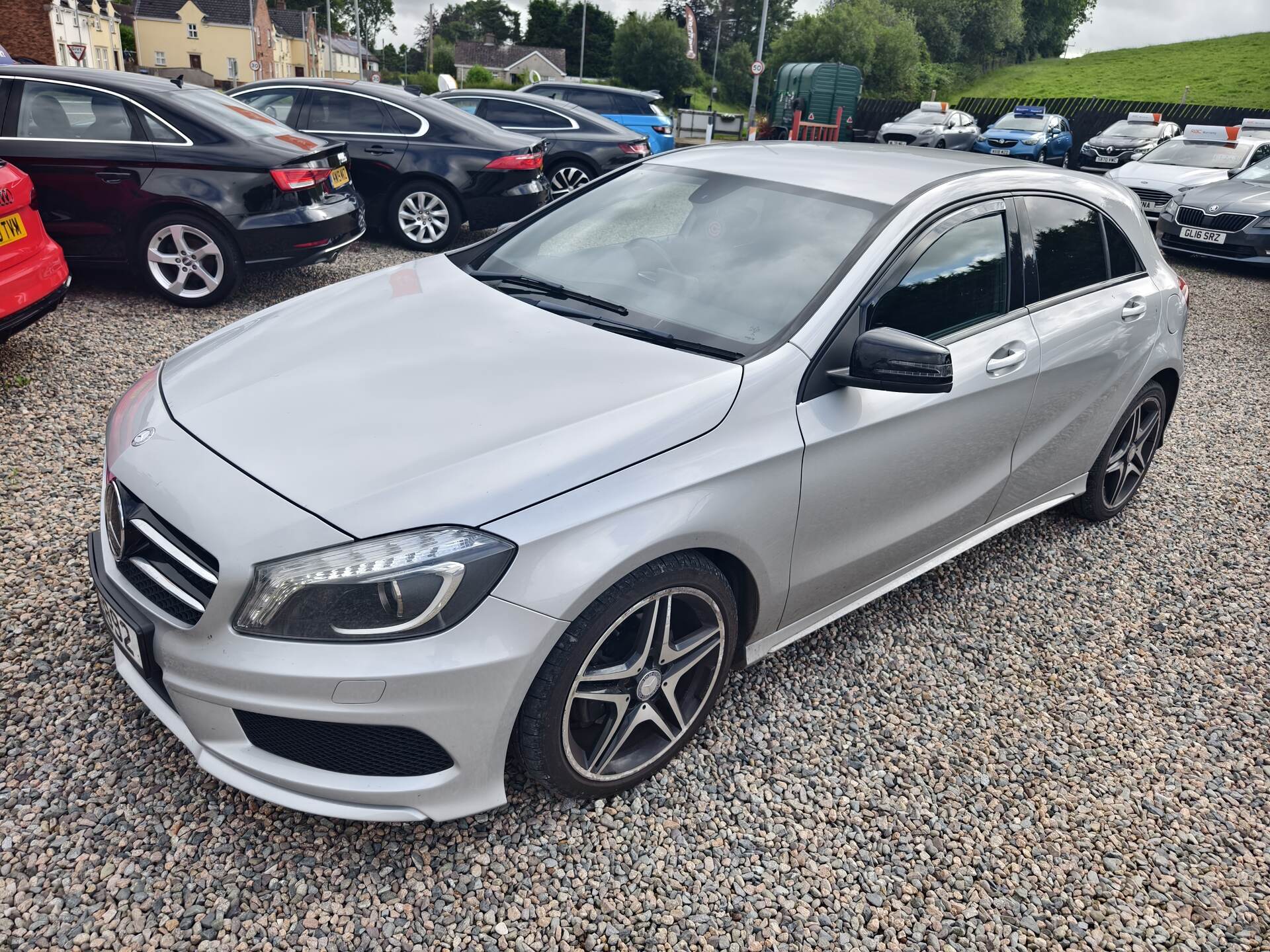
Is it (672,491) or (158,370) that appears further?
(158,370)

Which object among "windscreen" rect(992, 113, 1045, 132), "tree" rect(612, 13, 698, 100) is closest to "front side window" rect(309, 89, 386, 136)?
"windscreen" rect(992, 113, 1045, 132)

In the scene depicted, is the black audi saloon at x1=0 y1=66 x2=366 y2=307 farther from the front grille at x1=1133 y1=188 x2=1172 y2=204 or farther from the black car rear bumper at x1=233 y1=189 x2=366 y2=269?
the front grille at x1=1133 y1=188 x2=1172 y2=204

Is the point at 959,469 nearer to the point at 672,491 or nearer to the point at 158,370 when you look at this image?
the point at 672,491

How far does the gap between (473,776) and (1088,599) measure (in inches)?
111

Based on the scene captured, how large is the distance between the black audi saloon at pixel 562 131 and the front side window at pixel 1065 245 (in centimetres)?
762

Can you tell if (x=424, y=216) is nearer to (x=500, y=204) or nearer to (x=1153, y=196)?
(x=500, y=204)

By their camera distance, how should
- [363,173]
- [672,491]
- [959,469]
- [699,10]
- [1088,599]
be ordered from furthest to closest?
[699,10]
[363,173]
[1088,599]
[959,469]
[672,491]

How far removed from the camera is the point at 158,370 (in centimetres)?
283

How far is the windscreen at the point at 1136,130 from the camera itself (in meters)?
20.3

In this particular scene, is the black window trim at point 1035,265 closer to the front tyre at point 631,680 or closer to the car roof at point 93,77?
the front tyre at point 631,680

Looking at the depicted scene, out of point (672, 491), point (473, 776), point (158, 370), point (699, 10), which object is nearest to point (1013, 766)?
point (672, 491)

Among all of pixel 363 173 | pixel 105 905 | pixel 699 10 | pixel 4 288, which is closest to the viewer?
pixel 105 905

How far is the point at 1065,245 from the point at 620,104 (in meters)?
11.9

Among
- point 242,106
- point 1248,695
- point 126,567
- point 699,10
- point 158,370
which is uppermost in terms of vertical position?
point 699,10
